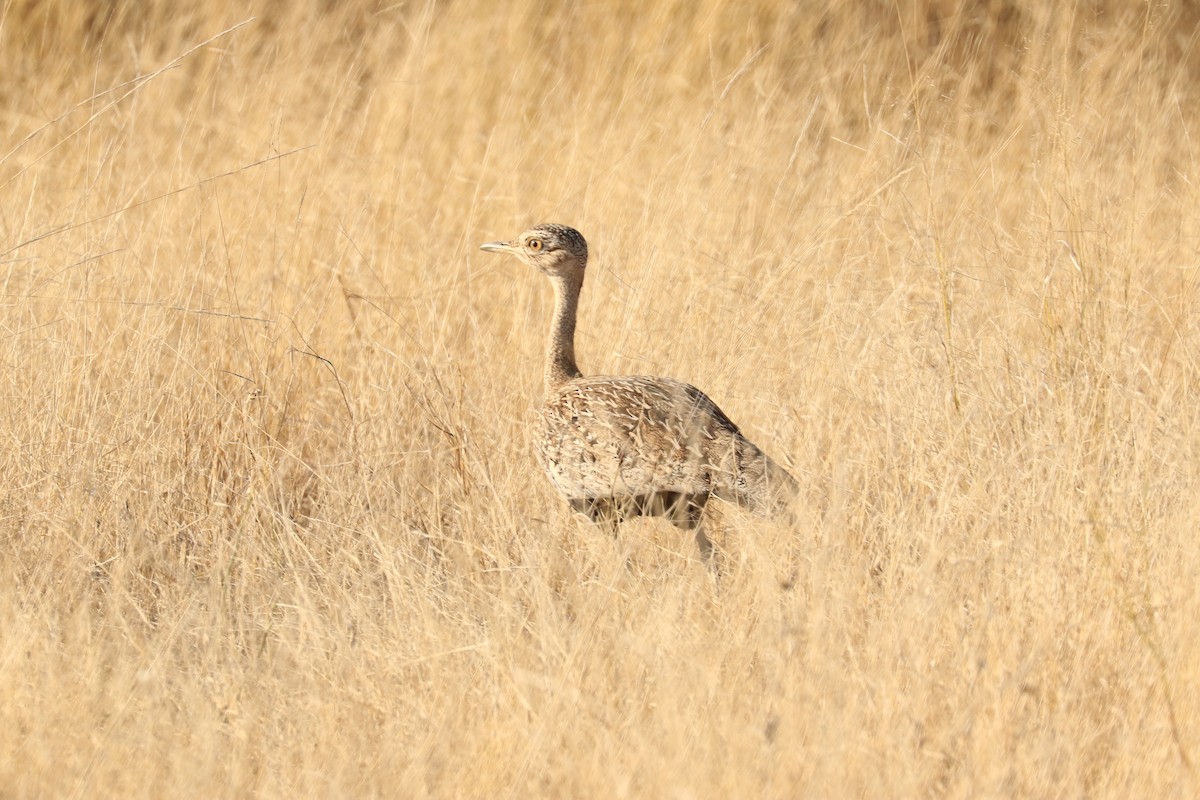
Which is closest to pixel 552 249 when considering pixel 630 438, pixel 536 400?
pixel 536 400

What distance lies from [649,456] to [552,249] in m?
0.92

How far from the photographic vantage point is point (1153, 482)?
145 inches

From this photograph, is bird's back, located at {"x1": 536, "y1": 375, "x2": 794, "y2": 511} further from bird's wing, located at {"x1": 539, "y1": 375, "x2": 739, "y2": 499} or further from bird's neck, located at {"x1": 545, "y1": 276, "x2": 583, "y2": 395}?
bird's neck, located at {"x1": 545, "y1": 276, "x2": 583, "y2": 395}

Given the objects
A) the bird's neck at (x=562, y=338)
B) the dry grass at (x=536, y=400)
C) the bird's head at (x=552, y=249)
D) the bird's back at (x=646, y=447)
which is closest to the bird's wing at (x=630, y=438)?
the bird's back at (x=646, y=447)

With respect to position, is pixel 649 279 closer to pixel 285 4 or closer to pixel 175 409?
pixel 175 409

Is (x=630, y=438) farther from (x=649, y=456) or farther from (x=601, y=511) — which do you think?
(x=601, y=511)

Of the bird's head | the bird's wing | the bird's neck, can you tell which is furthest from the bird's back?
the bird's head

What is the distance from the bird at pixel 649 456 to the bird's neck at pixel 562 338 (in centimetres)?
22

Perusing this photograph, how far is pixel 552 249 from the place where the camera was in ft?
14.6

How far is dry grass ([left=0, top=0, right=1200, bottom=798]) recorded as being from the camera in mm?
2844

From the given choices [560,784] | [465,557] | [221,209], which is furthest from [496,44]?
[560,784]

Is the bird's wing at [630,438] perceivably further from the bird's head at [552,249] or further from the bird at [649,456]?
the bird's head at [552,249]

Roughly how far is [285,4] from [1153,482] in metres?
5.49

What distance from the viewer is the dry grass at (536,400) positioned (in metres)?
2.84
